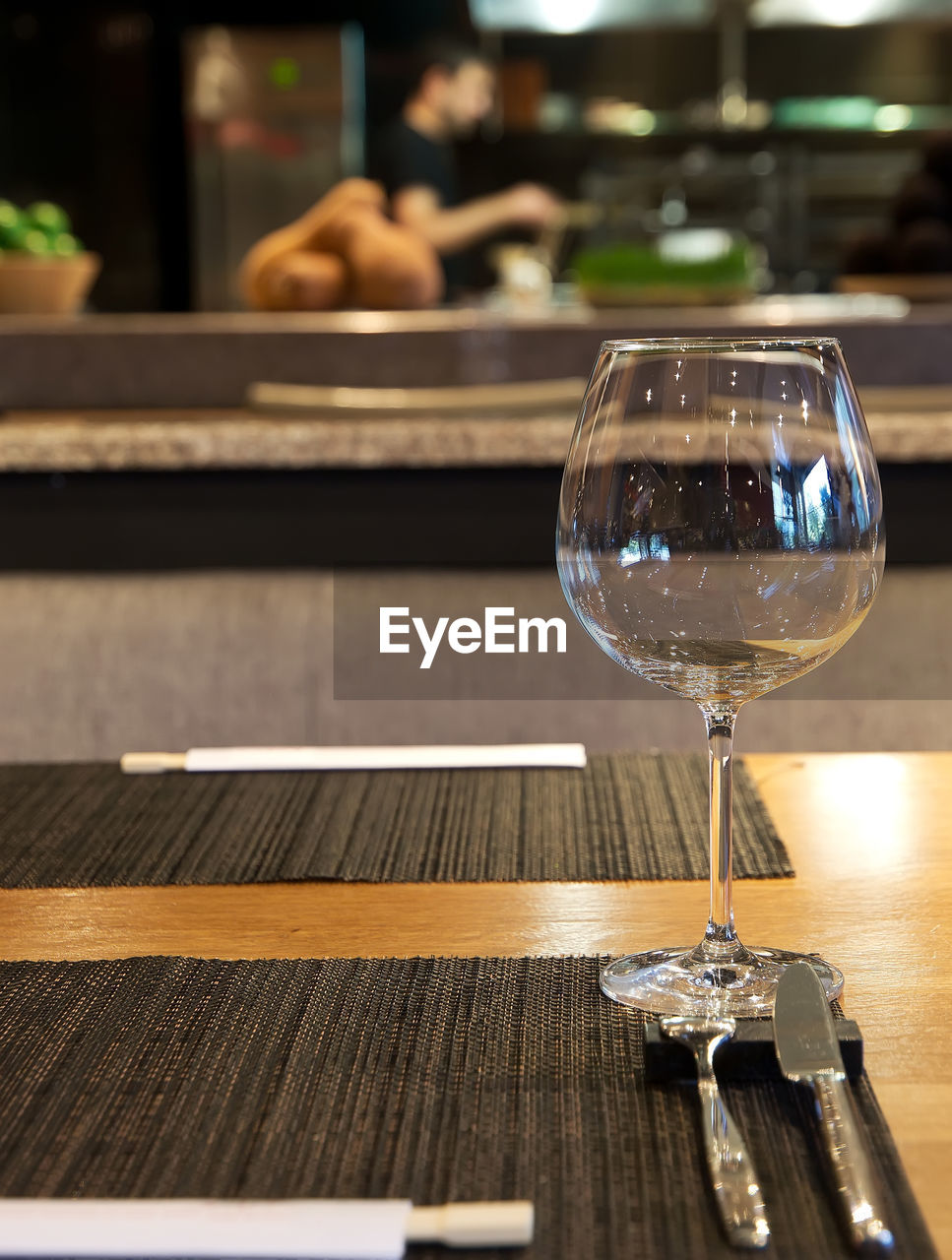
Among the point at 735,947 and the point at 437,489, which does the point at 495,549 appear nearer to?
the point at 437,489

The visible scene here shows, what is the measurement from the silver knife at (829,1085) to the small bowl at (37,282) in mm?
1567

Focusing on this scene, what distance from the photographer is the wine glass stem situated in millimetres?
418

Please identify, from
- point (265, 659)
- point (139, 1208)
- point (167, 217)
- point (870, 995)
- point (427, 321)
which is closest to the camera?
point (139, 1208)

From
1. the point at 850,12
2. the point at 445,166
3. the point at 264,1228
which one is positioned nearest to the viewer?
the point at 264,1228

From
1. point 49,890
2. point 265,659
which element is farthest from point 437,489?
point 49,890

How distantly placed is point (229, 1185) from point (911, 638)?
113 cm

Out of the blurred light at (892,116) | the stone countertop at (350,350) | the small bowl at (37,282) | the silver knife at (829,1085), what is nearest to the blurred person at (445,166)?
the blurred light at (892,116)

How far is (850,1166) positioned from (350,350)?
1.39 meters

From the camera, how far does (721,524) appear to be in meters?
0.40

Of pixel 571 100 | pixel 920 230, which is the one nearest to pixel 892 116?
pixel 571 100

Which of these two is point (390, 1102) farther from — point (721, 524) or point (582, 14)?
point (582, 14)

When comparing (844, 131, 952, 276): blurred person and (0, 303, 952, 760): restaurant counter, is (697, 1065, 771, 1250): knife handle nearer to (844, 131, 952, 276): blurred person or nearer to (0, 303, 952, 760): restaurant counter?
(0, 303, 952, 760): restaurant counter

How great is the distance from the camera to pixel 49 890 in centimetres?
55

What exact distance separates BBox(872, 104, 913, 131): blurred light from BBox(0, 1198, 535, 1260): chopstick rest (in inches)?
198
